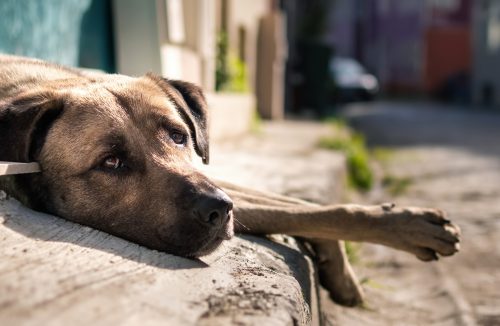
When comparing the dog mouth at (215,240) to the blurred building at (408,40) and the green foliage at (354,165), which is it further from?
the blurred building at (408,40)

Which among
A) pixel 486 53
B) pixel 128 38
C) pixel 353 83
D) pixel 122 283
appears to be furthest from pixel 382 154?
pixel 486 53

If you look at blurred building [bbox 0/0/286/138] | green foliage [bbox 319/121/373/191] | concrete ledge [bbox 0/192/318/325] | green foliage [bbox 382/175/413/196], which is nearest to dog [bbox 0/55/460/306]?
Answer: concrete ledge [bbox 0/192/318/325]

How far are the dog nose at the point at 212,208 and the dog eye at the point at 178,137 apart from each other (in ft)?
1.86

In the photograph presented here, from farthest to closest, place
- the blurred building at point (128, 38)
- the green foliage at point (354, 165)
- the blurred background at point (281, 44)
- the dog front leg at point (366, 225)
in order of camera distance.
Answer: the green foliage at point (354, 165) → the blurred background at point (281, 44) → the blurred building at point (128, 38) → the dog front leg at point (366, 225)

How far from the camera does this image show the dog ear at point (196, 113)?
3.19 meters

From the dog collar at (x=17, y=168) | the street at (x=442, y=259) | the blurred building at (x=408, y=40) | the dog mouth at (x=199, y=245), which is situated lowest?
the street at (x=442, y=259)

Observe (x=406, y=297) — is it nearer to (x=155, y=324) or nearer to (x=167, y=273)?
(x=167, y=273)

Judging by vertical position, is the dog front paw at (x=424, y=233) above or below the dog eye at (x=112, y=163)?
below

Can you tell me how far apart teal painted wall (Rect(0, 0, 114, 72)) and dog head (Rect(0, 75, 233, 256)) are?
6.01 ft

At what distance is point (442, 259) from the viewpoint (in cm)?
452

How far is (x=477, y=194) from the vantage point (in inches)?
263

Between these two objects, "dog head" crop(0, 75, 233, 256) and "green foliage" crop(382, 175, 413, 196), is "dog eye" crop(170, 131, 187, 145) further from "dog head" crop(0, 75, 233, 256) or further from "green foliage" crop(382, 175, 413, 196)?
"green foliage" crop(382, 175, 413, 196)

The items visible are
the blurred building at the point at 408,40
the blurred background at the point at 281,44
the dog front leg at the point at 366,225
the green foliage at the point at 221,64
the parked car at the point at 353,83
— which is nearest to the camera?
the dog front leg at the point at 366,225

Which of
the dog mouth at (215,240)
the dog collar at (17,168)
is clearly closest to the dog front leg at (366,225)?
the dog mouth at (215,240)
